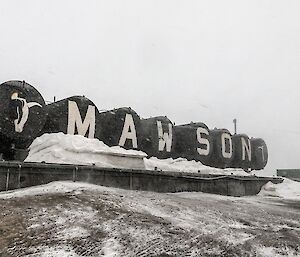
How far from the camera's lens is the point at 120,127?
14.6 m

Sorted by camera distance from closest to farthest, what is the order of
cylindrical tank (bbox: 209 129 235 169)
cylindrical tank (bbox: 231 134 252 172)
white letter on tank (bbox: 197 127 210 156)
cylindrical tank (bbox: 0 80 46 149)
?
cylindrical tank (bbox: 0 80 46 149) → white letter on tank (bbox: 197 127 210 156) → cylindrical tank (bbox: 209 129 235 169) → cylindrical tank (bbox: 231 134 252 172)

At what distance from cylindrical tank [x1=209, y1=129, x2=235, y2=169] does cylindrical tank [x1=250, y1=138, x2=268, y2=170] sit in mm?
2893

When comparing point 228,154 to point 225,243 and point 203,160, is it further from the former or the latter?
point 225,243

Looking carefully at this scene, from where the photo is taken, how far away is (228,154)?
65.0 feet

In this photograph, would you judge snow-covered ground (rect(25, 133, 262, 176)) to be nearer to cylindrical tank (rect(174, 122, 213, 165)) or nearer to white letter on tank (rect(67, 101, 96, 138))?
white letter on tank (rect(67, 101, 96, 138))

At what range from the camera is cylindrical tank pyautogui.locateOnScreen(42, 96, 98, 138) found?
12.7m

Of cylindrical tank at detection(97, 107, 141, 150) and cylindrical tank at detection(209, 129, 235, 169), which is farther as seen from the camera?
cylindrical tank at detection(209, 129, 235, 169)

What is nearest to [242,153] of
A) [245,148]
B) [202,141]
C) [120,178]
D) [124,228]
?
[245,148]

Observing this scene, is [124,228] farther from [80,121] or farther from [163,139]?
[163,139]

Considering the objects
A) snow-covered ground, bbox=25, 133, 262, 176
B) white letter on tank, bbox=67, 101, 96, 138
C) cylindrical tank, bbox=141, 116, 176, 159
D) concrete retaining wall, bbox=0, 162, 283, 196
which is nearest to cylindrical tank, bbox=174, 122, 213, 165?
cylindrical tank, bbox=141, 116, 176, 159

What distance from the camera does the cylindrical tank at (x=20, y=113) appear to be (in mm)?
11086

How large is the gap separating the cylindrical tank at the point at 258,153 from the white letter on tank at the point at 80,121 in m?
11.8

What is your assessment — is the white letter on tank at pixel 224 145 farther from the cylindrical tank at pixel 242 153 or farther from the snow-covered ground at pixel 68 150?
the snow-covered ground at pixel 68 150

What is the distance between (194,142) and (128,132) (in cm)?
434
